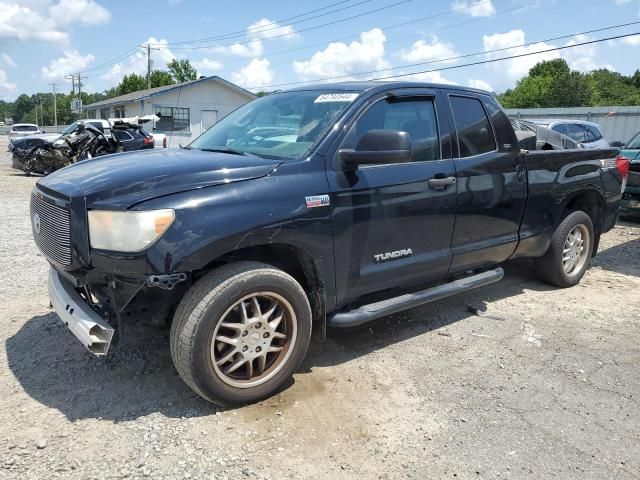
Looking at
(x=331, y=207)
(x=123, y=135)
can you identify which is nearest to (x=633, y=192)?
(x=331, y=207)

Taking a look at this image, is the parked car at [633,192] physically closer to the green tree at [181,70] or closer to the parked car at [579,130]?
the parked car at [579,130]

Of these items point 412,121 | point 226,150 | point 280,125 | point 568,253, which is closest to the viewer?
point 226,150

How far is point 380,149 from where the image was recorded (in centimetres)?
323

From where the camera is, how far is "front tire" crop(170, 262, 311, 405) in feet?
9.24

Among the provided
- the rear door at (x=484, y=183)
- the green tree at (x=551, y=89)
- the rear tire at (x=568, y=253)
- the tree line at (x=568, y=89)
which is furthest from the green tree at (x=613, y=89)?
the rear door at (x=484, y=183)

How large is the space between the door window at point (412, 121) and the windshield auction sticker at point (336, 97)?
150 mm

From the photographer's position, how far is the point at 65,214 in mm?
2885

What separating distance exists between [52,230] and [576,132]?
13.4 m

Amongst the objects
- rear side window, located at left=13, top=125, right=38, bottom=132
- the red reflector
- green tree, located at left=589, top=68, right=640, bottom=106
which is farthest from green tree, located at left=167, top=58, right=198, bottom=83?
the red reflector

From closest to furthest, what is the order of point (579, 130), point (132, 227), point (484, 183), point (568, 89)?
point (132, 227) < point (484, 183) < point (579, 130) < point (568, 89)

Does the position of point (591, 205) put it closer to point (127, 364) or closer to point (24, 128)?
point (127, 364)

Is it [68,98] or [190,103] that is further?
[68,98]

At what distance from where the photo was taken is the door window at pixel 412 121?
363cm

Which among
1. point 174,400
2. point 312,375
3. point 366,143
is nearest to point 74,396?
point 174,400
